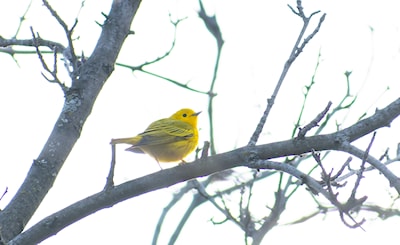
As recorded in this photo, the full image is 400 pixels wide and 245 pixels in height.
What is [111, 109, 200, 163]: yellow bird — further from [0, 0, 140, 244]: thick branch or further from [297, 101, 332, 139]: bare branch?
[297, 101, 332, 139]: bare branch

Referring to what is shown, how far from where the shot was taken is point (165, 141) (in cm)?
772

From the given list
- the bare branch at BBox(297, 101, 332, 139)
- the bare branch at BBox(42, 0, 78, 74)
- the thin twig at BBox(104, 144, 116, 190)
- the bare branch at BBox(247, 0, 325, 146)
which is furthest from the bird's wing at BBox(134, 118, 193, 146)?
the bare branch at BBox(297, 101, 332, 139)

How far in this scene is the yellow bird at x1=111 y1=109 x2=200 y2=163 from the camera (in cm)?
746

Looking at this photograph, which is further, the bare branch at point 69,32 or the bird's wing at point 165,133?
the bird's wing at point 165,133

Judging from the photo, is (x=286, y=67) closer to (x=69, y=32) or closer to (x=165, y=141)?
(x=69, y=32)

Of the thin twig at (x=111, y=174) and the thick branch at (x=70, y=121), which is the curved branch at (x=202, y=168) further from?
the thick branch at (x=70, y=121)

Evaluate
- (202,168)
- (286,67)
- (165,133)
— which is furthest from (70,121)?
(165,133)

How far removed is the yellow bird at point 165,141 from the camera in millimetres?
7465

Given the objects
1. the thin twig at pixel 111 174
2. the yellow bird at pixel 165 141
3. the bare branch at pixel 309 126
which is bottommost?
the thin twig at pixel 111 174

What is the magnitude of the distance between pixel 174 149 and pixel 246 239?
9.27 ft

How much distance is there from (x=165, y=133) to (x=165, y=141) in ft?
0.60

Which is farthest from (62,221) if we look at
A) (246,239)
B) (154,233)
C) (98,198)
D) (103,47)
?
(154,233)

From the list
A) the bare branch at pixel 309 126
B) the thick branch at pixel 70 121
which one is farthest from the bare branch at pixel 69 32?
the bare branch at pixel 309 126

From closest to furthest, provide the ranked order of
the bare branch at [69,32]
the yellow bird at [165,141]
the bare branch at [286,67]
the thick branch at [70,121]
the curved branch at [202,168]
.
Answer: the curved branch at [202,168], the thick branch at [70,121], the bare branch at [286,67], the bare branch at [69,32], the yellow bird at [165,141]
